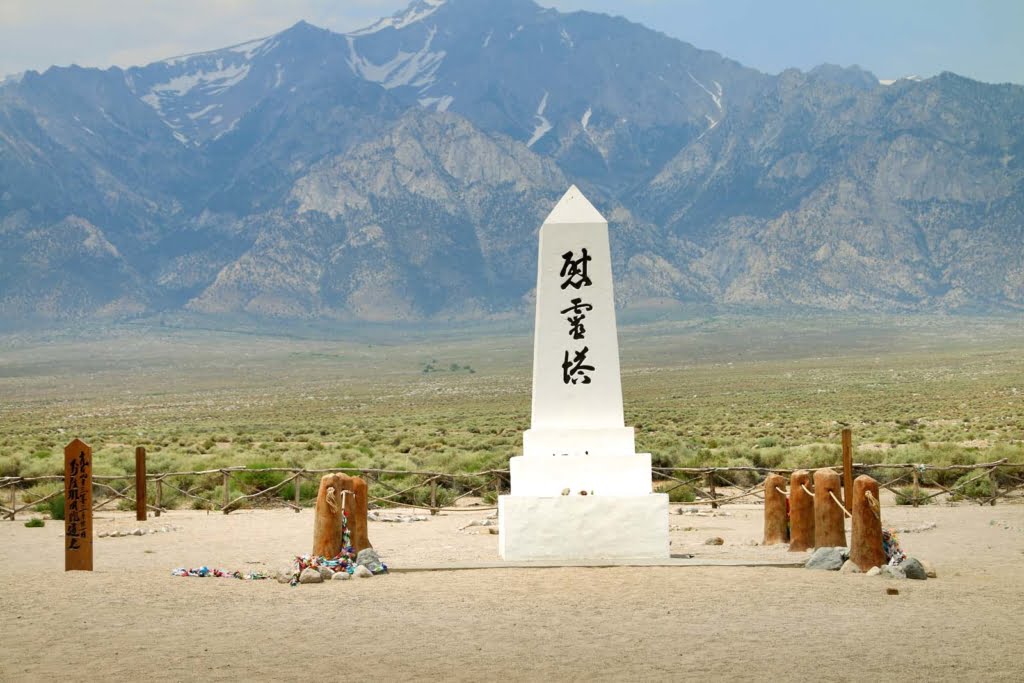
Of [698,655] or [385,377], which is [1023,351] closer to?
[385,377]

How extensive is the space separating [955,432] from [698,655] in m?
32.4

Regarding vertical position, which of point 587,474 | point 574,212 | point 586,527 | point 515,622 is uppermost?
point 574,212

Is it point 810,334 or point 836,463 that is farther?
point 810,334

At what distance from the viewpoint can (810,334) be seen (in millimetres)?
146625

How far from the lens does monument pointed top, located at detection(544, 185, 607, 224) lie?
50.8 feet

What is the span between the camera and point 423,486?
24672 millimetres

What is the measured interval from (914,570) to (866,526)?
0.59m

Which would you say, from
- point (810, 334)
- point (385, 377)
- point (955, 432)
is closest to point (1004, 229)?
point (810, 334)

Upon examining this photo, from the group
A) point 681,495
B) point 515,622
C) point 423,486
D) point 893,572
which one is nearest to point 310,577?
point 515,622

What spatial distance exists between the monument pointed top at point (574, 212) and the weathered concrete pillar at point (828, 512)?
135 inches

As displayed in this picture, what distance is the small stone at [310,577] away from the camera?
46.4 feet

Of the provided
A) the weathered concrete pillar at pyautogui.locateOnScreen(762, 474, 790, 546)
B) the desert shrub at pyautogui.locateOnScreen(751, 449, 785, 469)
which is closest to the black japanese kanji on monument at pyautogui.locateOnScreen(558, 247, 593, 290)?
the weathered concrete pillar at pyautogui.locateOnScreen(762, 474, 790, 546)

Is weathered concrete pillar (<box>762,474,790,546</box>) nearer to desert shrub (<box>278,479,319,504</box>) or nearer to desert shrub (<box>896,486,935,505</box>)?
desert shrub (<box>896,486,935,505</box>)

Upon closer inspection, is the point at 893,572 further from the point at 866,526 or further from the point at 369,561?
the point at 369,561
